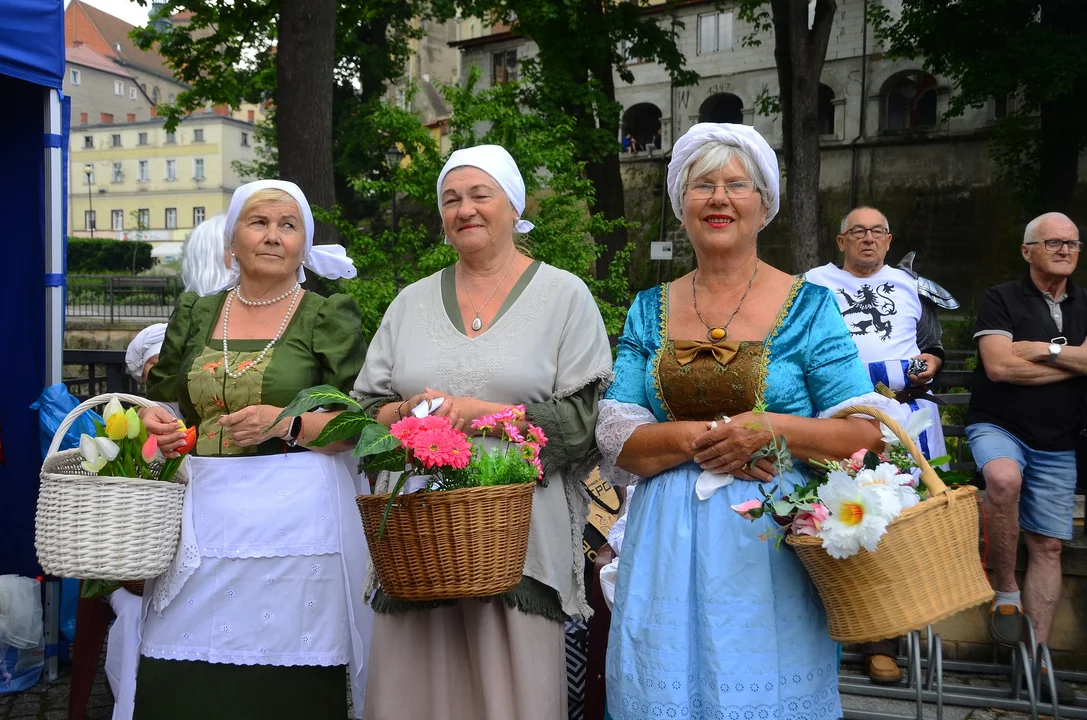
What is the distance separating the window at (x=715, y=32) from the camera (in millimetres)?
34188

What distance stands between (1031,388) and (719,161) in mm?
3037

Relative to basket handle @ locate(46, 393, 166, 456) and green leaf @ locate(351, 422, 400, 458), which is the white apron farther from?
green leaf @ locate(351, 422, 400, 458)

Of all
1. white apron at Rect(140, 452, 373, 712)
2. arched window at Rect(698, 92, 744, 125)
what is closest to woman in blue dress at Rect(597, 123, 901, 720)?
white apron at Rect(140, 452, 373, 712)

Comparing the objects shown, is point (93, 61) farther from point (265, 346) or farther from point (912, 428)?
point (912, 428)

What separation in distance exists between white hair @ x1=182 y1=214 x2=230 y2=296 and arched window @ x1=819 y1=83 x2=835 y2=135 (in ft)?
102

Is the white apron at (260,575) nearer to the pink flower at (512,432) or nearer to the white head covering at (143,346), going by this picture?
the pink flower at (512,432)

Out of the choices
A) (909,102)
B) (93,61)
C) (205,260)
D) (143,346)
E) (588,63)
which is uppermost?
(93,61)

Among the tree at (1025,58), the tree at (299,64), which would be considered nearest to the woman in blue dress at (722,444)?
the tree at (299,64)

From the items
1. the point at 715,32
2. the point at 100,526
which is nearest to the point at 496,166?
the point at 100,526

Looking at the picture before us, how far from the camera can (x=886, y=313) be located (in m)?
5.56

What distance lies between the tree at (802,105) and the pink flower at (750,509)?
11887 millimetres

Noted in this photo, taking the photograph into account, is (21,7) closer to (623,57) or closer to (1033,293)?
(1033,293)

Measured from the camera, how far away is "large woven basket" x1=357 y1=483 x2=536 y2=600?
8.16 ft

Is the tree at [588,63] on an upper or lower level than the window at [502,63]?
lower
